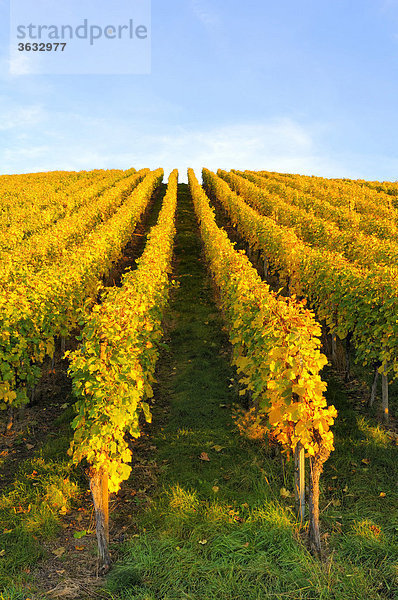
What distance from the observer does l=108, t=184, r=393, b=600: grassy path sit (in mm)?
4664

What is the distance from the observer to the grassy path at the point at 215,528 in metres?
4.66

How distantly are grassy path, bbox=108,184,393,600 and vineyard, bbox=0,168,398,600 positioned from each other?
0.09 ft

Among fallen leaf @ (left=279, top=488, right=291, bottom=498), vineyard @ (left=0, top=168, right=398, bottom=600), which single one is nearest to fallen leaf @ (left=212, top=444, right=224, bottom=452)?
vineyard @ (left=0, top=168, right=398, bottom=600)

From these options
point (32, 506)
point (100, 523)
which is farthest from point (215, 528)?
point (32, 506)

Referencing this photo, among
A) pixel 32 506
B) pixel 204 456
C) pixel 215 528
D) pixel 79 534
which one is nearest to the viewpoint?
pixel 215 528

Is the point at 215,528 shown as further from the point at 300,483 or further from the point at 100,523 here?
the point at 100,523

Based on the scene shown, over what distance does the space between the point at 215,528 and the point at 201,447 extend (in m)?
2.10

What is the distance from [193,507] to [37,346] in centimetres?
567

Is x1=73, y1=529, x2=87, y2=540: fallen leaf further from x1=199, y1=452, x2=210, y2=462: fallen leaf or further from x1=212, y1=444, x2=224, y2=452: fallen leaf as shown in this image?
x1=212, y1=444, x2=224, y2=452: fallen leaf

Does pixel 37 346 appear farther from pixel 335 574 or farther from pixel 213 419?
pixel 335 574

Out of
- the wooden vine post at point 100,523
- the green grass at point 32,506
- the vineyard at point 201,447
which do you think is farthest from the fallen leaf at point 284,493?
the green grass at point 32,506

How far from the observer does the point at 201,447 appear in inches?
298

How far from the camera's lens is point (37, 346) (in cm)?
934

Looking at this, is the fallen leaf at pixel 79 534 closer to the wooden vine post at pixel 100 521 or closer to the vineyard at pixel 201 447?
the vineyard at pixel 201 447
